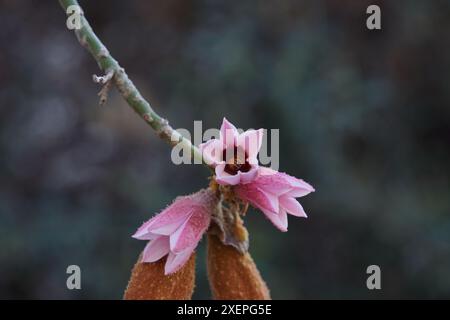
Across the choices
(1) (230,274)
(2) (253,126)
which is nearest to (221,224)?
(1) (230,274)

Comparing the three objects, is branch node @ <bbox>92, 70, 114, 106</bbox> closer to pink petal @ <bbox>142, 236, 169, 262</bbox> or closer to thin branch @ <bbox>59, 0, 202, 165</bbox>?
thin branch @ <bbox>59, 0, 202, 165</bbox>

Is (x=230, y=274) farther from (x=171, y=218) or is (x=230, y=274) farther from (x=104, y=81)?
(x=104, y=81)

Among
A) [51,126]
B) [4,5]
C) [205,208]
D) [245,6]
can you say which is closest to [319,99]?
[245,6]

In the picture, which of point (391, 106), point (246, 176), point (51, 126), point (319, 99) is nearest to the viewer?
point (246, 176)

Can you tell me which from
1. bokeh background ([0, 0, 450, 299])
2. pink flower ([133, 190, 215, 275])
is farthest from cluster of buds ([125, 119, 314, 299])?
bokeh background ([0, 0, 450, 299])

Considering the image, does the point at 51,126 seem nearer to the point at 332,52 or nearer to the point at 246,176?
the point at 332,52

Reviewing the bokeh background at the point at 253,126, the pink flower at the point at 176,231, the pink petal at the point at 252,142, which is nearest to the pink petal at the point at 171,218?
the pink flower at the point at 176,231

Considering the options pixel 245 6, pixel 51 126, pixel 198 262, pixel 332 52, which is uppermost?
pixel 245 6
